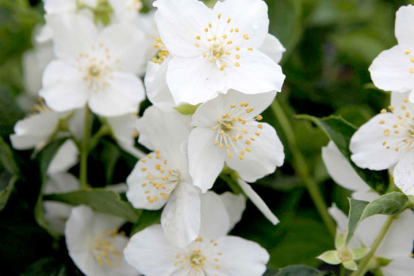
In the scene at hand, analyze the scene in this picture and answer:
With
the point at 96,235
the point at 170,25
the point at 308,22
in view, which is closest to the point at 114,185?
the point at 96,235

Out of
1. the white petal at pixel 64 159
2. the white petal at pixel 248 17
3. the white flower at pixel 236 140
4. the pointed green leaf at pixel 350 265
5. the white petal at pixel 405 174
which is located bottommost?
the white petal at pixel 64 159

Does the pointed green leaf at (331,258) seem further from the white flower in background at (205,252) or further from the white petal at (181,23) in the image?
the white petal at (181,23)

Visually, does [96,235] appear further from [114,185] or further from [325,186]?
[325,186]

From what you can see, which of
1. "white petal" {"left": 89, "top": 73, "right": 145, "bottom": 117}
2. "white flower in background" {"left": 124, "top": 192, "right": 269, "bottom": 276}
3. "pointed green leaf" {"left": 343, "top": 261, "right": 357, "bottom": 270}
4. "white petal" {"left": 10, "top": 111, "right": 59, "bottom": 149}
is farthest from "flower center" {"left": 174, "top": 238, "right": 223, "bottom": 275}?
"white petal" {"left": 10, "top": 111, "right": 59, "bottom": 149}

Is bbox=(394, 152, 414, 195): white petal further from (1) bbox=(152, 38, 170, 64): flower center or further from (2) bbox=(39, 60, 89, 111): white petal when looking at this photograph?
(2) bbox=(39, 60, 89, 111): white petal

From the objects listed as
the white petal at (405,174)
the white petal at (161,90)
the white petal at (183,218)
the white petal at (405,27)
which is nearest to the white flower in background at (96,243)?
the white petal at (183,218)

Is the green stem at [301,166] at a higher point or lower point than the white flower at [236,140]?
lower
